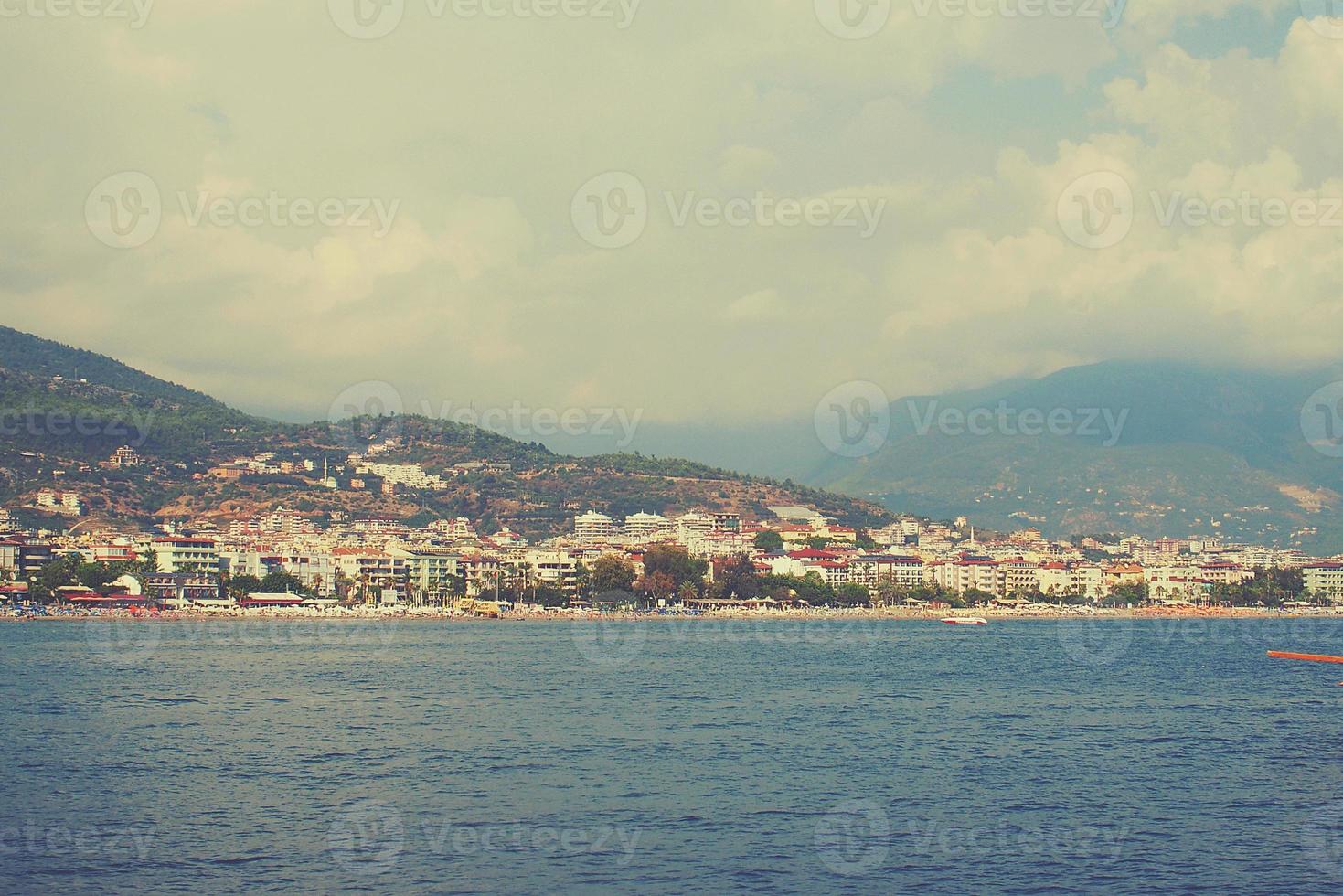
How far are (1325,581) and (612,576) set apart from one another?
9828cm

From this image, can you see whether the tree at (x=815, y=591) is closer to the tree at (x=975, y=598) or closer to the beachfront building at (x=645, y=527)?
the tree at (x=975, y=598)

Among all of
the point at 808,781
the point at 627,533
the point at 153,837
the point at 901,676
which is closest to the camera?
the point at 153,837

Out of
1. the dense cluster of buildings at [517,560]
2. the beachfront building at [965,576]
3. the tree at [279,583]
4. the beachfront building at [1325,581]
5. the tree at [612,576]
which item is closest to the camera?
the tree at [279,583]

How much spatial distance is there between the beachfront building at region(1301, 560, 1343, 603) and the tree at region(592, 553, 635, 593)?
3555 inches

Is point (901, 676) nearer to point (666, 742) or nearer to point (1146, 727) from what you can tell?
point (1146, 727)

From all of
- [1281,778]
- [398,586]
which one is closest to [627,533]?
[398,586]

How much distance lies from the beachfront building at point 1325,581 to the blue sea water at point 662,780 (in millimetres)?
122674

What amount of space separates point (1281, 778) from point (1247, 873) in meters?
9.05

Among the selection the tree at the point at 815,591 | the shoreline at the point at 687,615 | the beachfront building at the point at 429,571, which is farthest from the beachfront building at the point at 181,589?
the tree at the point at 815,591

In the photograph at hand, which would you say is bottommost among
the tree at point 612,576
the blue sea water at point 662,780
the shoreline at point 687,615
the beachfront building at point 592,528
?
the blue sea water at point 662,780

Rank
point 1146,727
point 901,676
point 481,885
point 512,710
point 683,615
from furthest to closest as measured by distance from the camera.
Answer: point 683,615 < point 901,676 < point 512,710 < point 1146,727 < point 481,885

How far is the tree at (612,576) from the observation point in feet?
407

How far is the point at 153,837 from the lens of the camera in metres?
21.8

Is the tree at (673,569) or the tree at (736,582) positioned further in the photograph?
the tree at (736,582)
